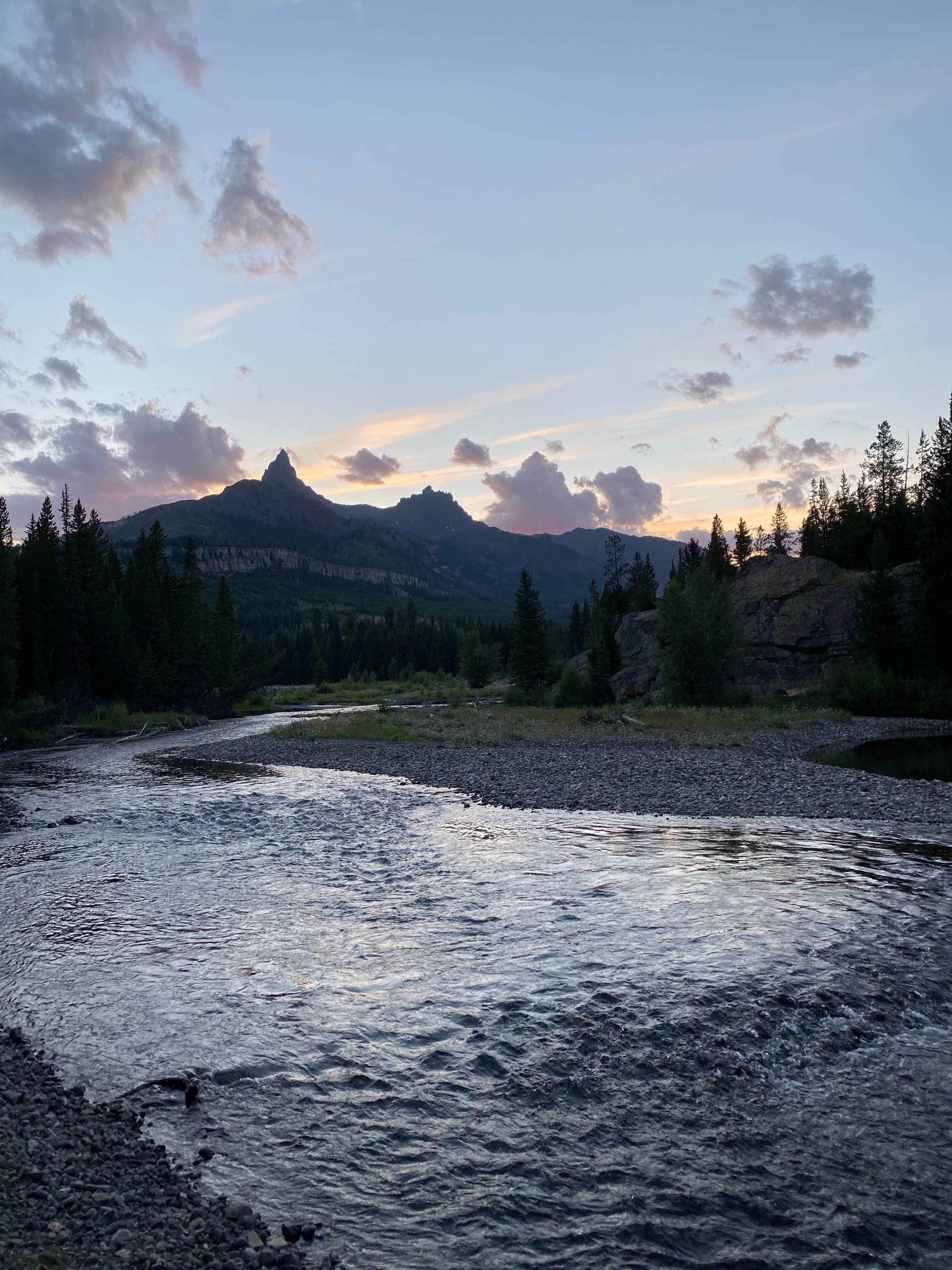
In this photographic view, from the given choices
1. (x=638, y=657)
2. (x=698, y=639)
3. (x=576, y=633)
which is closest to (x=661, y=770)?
(x=698, y=639)

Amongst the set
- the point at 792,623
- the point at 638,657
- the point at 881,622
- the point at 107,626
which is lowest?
the point at 638,657

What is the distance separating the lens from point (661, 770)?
98.0 ft

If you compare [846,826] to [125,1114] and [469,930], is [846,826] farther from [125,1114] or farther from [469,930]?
[125,1114]

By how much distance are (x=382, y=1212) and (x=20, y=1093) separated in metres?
4.33

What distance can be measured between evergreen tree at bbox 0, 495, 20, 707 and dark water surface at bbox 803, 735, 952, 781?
188 ft

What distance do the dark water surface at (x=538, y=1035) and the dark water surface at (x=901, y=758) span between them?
13113mm

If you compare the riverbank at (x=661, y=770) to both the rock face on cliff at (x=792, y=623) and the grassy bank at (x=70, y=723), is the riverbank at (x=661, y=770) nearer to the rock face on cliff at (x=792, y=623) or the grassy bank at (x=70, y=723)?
the grassy bank at (x=70, y=723)

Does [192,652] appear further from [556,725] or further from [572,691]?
[556,725]

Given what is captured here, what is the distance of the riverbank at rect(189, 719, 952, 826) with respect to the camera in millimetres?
22688

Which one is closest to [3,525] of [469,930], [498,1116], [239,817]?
[239,817]

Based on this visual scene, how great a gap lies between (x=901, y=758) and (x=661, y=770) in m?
12.4

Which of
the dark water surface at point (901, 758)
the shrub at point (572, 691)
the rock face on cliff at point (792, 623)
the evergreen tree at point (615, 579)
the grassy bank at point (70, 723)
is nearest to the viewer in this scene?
the dark water surface at point (901, 758)

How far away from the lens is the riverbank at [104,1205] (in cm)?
523

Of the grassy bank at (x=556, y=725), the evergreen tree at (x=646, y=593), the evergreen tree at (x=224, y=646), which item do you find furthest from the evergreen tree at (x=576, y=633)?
the grassy bank at (x=556, y=725)
